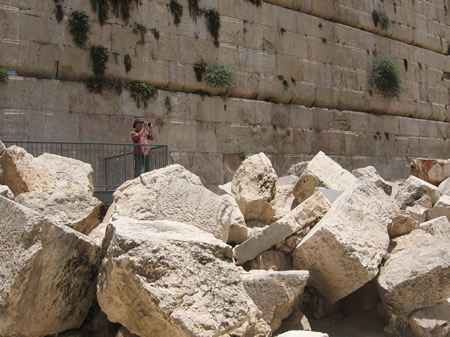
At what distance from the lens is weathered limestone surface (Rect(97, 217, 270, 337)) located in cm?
254

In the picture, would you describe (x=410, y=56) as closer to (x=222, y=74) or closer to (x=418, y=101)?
(x=418, y=101)

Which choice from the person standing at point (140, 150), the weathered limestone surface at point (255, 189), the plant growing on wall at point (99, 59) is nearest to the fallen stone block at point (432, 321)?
the weathered limestone surface at point (255, 189)

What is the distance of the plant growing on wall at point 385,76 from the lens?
13594 mm

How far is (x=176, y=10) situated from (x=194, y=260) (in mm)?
8406

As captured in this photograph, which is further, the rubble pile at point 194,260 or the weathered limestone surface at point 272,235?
the weathered limestone surface at point 272,235

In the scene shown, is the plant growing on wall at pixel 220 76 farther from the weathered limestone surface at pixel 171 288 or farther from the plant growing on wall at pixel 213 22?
the weathered limestone surface at pixel 171 288

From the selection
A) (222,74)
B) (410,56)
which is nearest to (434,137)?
(410,56)

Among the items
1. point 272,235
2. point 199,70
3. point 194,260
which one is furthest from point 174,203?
point 199,70

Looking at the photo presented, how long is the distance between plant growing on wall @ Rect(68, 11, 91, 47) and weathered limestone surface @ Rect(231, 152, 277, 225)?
464 cm

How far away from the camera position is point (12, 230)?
289cm

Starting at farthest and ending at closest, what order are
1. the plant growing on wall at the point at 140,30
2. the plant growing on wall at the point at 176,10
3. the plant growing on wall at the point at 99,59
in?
the plant growing on wall at the point at 176,10
the plant growing on wall at the point at 140,30
the plant growing on wall at the point at 99,59

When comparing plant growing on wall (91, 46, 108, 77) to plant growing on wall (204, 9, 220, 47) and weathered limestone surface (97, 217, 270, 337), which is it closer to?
plant growing on wall (204, 9, 220, 47)

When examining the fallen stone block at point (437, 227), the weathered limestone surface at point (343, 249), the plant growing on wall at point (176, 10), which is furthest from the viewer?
the plant growing on wall at point (176, 10)

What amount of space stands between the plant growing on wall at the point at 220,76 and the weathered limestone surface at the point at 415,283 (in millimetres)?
7185
